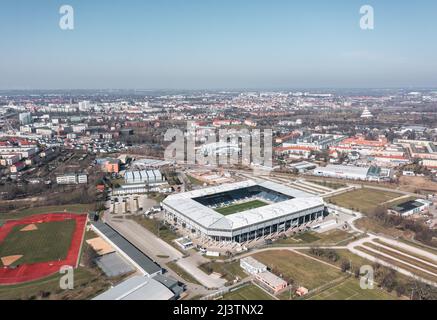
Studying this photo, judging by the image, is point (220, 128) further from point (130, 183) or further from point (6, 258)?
point (6, 258)

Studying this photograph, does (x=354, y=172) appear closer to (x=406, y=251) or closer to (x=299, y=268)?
(x=406, y=251)

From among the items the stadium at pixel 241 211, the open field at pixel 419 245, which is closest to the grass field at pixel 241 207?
the stadium at pixel 241 211

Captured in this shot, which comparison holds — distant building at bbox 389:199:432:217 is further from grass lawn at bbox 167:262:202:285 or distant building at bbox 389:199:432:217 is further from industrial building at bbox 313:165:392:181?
grass lawn at bbox 167:262:202:285

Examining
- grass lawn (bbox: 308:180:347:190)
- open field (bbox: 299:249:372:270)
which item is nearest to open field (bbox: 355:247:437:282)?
open field (bbox: 299:249:372:270)

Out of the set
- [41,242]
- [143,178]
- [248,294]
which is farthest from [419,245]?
[143,178]

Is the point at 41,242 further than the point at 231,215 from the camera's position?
No

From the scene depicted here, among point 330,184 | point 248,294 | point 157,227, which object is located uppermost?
point 330,184
